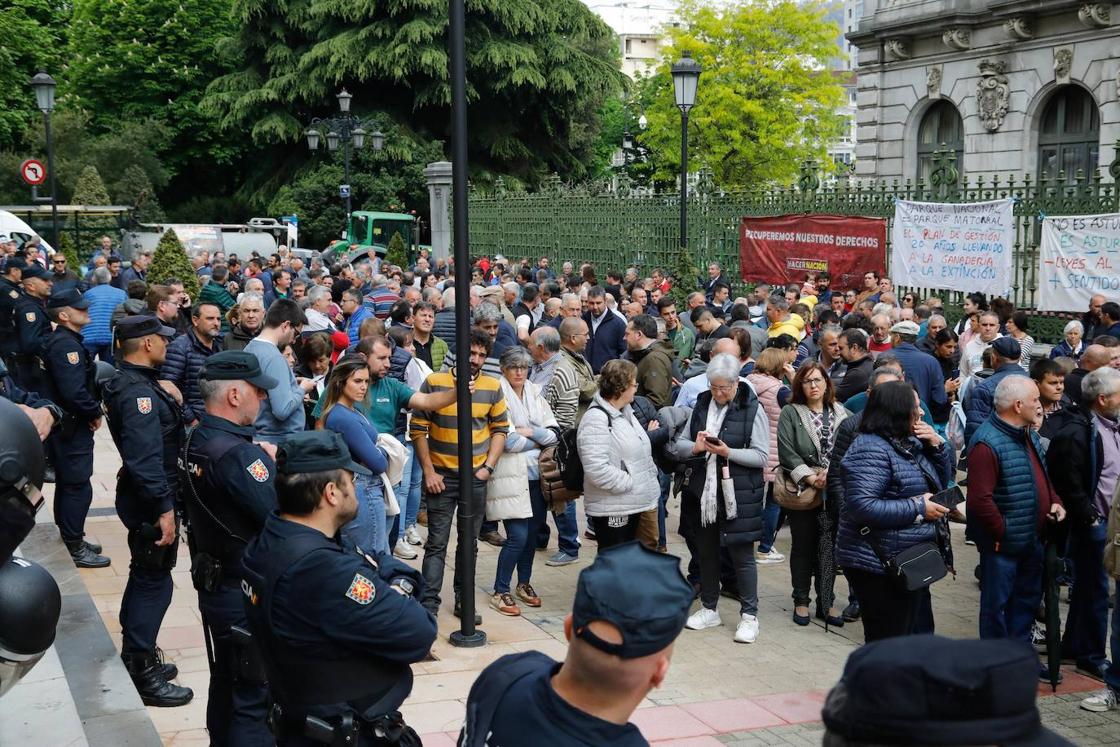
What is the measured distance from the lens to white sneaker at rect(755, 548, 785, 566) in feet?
32.8

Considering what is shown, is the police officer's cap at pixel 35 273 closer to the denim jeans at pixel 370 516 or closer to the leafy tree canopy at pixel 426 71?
the denim jeans at pixel 370 516

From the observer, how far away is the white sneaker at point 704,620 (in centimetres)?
825

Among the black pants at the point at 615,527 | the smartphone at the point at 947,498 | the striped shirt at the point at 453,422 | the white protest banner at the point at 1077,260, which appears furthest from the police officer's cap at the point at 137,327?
the white protest banner at the point at 1077,260

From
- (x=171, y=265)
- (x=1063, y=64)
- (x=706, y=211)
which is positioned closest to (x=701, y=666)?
(x=706, y=211)

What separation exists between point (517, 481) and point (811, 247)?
11.3 meters

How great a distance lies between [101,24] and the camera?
51.1 metres

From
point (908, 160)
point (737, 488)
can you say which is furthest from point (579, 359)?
Answer: point (908, 160)

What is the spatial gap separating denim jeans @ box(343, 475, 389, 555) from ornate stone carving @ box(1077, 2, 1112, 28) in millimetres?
21923

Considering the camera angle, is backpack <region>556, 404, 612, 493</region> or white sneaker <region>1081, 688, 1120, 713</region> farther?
backpack <region>556, 404, 612, 493</region>

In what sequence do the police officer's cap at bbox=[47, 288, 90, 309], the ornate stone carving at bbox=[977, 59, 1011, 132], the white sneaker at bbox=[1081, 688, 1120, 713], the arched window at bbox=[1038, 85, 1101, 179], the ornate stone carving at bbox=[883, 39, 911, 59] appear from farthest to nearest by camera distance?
the ornate stone carving at bbox=[883, 39, 911, 59] < the ornate stone carving at bbox=[977, 59, 1011, 132] < the arched window at bbox=[1038, 85, 1101, 179] < the police officer's cap at bbox=[47, 288, 90, 309] < the white sneaker at bbox=[1081, 688, 1120, 713]

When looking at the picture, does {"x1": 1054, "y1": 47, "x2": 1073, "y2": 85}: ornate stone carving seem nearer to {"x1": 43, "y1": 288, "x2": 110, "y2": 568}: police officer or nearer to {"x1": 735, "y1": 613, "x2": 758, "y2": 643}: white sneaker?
{"x1": 735, "y1": 613, "x2": 758, "y2": 643}: white sneaker

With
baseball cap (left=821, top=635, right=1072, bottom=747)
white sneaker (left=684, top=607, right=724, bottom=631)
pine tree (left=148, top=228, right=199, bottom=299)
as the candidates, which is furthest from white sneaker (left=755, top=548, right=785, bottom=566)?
pine tree (left=148, top=228, right=199, bottom=299)

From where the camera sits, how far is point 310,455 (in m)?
4.00

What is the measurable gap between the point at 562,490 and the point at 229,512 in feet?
12.8
